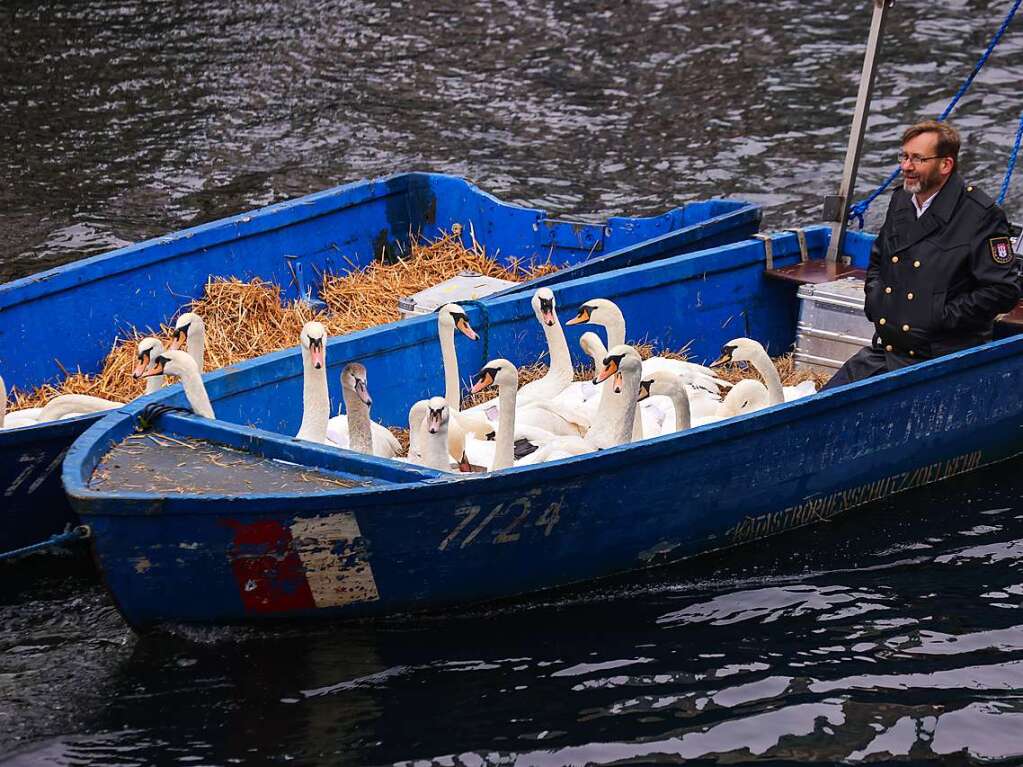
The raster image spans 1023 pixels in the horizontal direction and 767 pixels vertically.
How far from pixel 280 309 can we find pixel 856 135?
428 cm

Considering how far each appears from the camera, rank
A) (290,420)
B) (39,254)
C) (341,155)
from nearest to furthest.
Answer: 1. (290,420)
2. (39,254)
3. (341,155)

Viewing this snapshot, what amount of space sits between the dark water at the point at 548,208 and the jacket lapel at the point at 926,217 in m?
1.60

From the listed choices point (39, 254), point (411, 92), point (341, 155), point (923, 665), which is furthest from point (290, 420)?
point (411, 92)

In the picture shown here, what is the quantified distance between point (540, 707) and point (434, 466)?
1461 millimetres

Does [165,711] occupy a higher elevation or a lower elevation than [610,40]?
lower

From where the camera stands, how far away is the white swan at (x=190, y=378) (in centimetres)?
834

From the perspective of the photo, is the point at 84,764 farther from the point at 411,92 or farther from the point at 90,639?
the point at 411,92

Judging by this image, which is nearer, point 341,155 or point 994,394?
point 994,394

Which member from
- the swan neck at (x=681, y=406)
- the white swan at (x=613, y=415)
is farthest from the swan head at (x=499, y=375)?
the swan neck at (x=681, y=406)

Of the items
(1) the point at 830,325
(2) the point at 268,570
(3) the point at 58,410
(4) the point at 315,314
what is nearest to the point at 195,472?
(2) the point at 268,570

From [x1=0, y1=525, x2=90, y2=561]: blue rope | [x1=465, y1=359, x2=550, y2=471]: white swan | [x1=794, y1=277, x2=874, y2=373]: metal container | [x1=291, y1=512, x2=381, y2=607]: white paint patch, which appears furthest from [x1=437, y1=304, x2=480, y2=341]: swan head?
[x1=0, y1=525, x2=90, y2=561]: blue rope

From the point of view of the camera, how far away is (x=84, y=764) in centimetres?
711

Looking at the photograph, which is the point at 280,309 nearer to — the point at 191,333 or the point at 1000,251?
the point at 191,333

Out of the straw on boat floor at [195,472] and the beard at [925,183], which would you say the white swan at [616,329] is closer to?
the beard at [925,183]
